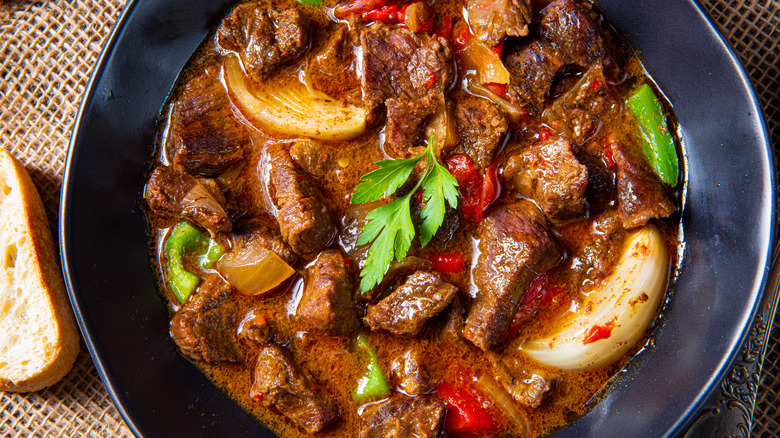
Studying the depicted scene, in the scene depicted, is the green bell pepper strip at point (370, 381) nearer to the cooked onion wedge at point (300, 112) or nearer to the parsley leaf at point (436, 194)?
the parsley leaf at point (436, 194)

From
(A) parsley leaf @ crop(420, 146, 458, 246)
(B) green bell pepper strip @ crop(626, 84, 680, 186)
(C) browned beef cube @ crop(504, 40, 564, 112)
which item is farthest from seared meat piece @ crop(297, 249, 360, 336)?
(B) green bell pepper strip @ crop(626, 84, 680, 186)

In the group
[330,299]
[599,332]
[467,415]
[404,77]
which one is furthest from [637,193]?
[330,299]

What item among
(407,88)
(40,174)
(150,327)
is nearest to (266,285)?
(150,327)

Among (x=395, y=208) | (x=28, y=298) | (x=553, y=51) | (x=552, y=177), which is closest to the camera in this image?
(x=395, y=208)

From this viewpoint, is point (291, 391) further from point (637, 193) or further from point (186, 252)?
point (637, 193)

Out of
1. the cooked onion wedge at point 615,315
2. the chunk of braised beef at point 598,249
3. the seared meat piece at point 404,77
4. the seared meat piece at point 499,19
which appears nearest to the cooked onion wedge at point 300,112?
the seared meat piece at point 404,77

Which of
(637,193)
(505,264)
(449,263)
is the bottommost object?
(449,263)

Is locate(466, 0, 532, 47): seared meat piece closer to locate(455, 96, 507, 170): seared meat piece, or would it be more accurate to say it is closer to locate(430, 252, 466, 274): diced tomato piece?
locate(455, 96, 507, 170): seared meat piece

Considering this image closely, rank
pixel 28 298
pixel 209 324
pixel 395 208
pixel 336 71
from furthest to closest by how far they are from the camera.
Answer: pixel 28 298 → pixel 336 71 → pixel 209 324 → pixel 395 208
